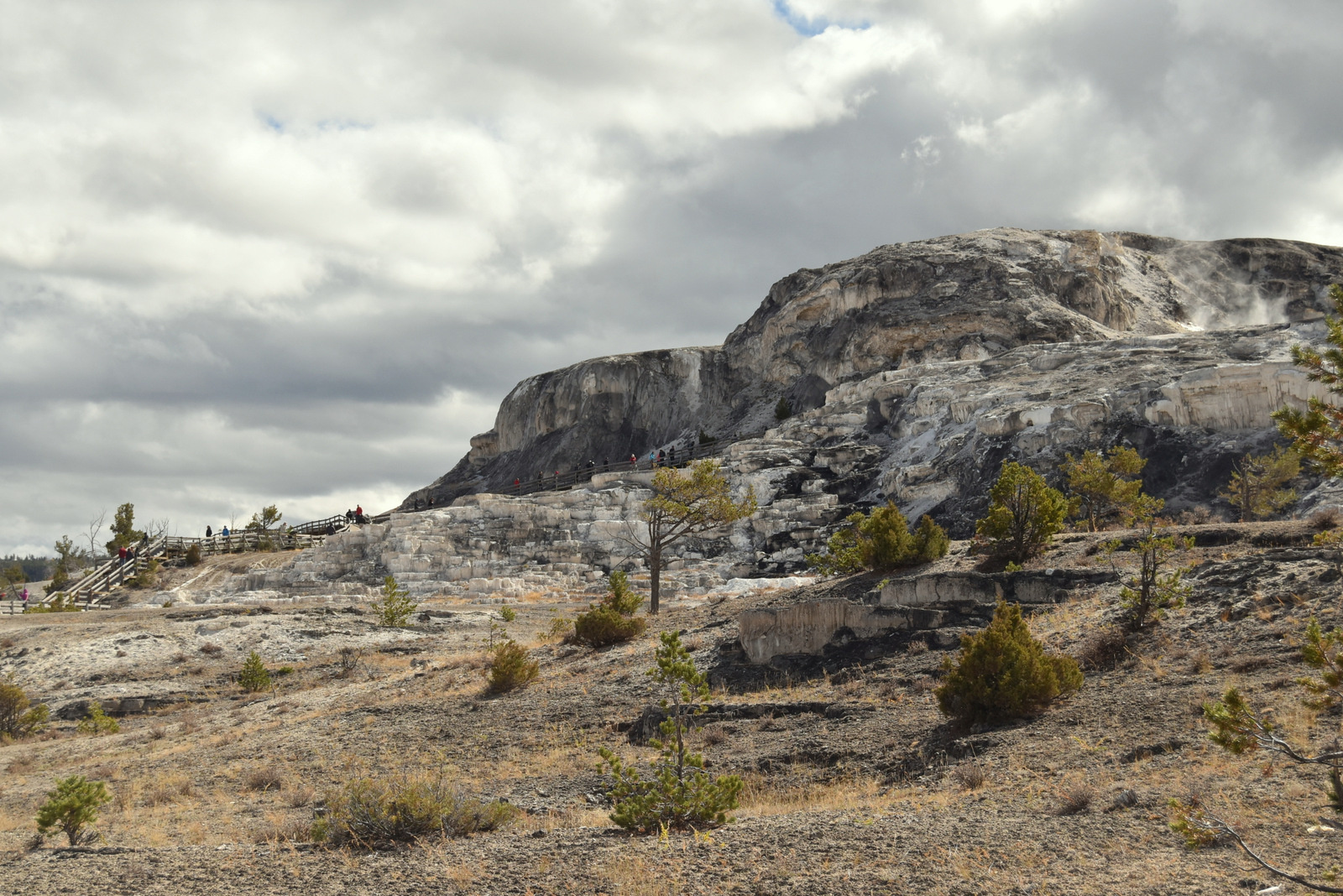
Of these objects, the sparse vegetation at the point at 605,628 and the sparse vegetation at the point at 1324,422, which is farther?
the sparse vegetation at the point at 605,628

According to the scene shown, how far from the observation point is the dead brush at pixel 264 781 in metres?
11.9

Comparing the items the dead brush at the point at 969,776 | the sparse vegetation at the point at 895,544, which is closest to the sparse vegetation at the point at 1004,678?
the dead brush at the point at 969,776

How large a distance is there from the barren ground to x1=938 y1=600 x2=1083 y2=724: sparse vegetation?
294 mm

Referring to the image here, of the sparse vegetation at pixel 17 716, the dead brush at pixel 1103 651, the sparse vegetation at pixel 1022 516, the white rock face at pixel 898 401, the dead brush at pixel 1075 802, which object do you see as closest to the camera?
the dead brush at pixel 1075 802

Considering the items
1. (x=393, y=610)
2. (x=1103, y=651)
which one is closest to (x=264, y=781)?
(x=1103, y=651)

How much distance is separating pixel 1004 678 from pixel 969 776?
5.84 ft

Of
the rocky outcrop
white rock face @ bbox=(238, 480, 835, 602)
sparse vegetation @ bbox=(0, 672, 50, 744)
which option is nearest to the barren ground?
sparse vegetation @ bbox=(0, 672, 50, 744)

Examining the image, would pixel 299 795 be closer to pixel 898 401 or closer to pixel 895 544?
pixel 895 544

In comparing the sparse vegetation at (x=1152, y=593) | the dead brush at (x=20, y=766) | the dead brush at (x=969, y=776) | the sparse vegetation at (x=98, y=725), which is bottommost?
the dead brush at (x=20, y=766)

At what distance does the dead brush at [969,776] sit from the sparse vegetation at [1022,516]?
317 inches

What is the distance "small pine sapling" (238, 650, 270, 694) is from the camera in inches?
793

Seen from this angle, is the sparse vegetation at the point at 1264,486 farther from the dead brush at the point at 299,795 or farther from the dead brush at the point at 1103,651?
the dead brush at the point at 299,795

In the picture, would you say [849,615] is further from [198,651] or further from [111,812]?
[198,651]

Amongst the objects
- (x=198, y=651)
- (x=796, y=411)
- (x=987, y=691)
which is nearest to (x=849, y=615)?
(x=987, y=691)
